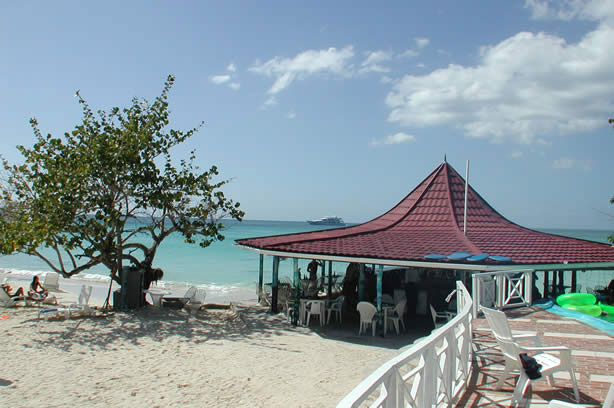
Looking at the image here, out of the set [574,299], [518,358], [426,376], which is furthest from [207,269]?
[426,376]

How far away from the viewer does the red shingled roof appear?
1267 cm

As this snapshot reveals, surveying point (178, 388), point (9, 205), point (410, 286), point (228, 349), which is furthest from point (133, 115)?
point (410, 286)

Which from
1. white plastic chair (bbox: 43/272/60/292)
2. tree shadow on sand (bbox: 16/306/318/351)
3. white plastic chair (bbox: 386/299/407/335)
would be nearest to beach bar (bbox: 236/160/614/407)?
white plastic chair (bbox: 386/299/407/335)

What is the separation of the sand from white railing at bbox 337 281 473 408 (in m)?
3.11

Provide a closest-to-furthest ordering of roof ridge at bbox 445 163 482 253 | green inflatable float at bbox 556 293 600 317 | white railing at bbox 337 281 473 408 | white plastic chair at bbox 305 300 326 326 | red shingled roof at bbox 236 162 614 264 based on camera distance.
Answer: white railing at bbox 337 281 473 408 < green inflatable float at bbox 556 293 600 317 < red shingled roof at bbox 236 162 614 264 < roof ridge at bbox 445 163 482 253 < white plastic chair at bbox 305 300 326 326

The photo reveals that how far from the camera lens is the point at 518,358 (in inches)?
199

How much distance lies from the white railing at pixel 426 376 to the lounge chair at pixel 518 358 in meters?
0.39

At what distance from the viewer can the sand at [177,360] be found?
7.96m

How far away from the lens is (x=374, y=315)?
12.8 meters

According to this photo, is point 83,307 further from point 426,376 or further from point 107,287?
point 107,287

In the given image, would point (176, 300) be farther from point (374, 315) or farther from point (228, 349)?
point (374, 315)

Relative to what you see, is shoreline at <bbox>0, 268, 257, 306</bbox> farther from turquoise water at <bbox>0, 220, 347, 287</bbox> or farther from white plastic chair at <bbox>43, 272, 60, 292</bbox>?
white plastic chair at <bbox>43, 272, 60, 292</bbox>

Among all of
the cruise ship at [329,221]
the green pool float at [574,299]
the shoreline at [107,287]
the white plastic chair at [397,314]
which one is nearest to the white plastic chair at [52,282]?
the shoreline at [107,287]

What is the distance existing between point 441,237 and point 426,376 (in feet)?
37.6
